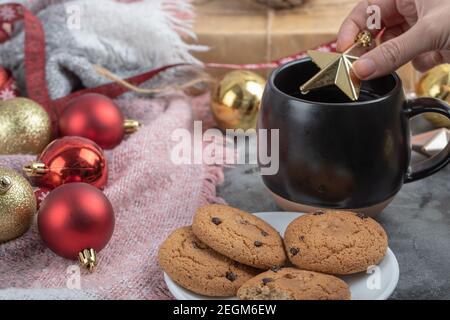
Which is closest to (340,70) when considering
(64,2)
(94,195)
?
(94,195)

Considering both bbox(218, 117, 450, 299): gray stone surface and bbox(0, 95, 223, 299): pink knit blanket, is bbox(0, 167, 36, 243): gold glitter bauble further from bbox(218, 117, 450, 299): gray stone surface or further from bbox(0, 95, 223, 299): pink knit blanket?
bbox(218, 117, 450, 299): gray stone surface

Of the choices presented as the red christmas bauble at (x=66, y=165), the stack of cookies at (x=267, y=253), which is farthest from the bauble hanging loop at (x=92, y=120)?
the stack of cookies at (x=267, y=253)

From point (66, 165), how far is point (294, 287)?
0.43 metres

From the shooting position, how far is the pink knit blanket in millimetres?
828

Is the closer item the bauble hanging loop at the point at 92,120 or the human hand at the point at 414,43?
the human hand at the point at 414,43

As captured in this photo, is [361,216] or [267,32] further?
[267,32]

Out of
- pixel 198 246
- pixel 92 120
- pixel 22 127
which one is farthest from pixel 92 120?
pixel 198 246

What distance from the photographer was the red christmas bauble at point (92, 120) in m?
1.11

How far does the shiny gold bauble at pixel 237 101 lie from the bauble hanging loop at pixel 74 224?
0.39 metres

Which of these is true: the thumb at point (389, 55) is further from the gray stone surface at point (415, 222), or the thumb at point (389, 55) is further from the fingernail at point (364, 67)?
the gray stone surface at point (415, 222)

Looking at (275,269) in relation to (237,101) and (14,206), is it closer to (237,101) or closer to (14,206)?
(14,206)

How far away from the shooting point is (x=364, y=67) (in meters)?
0.84

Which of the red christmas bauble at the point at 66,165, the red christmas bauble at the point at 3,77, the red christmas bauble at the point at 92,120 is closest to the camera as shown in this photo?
the red christmas bauble at the point at 66,165

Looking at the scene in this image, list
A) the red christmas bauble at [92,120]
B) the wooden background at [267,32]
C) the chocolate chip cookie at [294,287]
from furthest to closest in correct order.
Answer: the wooden background at [267,32] < the red christmas bauble at [92,120] < the chocolate chip cookie at [294,287]
